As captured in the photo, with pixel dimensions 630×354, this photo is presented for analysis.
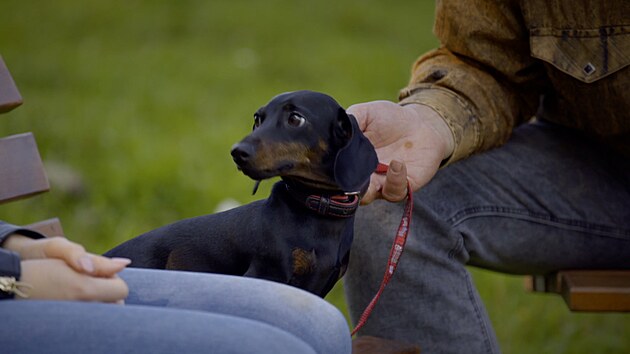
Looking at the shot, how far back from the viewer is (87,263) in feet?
5.16

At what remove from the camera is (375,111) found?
233 centimetres

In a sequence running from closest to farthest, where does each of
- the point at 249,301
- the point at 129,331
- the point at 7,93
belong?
the point at 129,331 < the point at 249,301 < the point at 7,93

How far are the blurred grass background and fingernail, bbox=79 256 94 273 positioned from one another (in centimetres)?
256

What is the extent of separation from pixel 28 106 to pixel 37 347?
16.0 feet

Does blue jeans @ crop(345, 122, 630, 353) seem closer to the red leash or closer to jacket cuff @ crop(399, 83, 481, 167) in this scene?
jacket cuff @ crop(399, 83, 481, 167)

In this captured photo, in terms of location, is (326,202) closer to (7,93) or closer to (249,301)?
(249,301)

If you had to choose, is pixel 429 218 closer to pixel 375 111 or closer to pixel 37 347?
pixel 375 111

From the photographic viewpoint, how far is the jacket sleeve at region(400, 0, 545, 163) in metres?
2.53

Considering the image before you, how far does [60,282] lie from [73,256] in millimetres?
54

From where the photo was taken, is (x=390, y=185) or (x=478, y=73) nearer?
(x=390, y=185)

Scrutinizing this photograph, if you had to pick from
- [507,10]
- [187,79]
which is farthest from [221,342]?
[187,79]

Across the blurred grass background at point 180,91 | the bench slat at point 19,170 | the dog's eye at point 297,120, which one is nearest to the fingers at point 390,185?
the dog's eye at point 297,120

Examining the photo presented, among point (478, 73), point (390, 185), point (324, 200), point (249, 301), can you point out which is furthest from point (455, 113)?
point (249, 301)

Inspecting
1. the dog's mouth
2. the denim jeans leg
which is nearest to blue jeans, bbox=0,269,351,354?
the denim jeans leg
